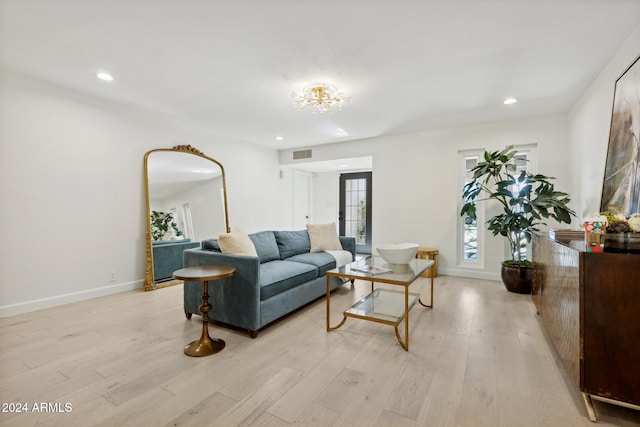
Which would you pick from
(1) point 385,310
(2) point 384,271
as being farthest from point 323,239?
(1) point 385,310

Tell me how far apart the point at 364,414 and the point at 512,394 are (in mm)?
890

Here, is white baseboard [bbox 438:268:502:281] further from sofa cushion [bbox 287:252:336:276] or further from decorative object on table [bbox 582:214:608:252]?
decorative object on table [bbox 582:214:608:252]

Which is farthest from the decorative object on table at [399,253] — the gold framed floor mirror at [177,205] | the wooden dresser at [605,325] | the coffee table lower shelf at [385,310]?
the gold framed floor mirror at [177,205]

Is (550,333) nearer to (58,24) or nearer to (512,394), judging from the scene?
(512,394)

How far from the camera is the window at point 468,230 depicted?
4387 millimetres

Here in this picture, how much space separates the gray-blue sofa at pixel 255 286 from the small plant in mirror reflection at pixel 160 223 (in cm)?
155

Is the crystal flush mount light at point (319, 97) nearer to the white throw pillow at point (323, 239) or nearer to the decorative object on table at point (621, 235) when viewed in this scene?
the white throw pillow at point (323, 239)

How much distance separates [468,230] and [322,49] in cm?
361

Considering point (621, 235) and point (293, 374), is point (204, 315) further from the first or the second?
point (621, 235)

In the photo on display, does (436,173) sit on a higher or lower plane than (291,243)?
higher

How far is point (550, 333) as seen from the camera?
212cm

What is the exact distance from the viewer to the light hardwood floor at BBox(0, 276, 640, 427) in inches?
56.4

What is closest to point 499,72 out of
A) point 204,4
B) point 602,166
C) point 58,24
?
point 602,166

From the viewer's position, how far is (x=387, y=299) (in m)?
2.78
